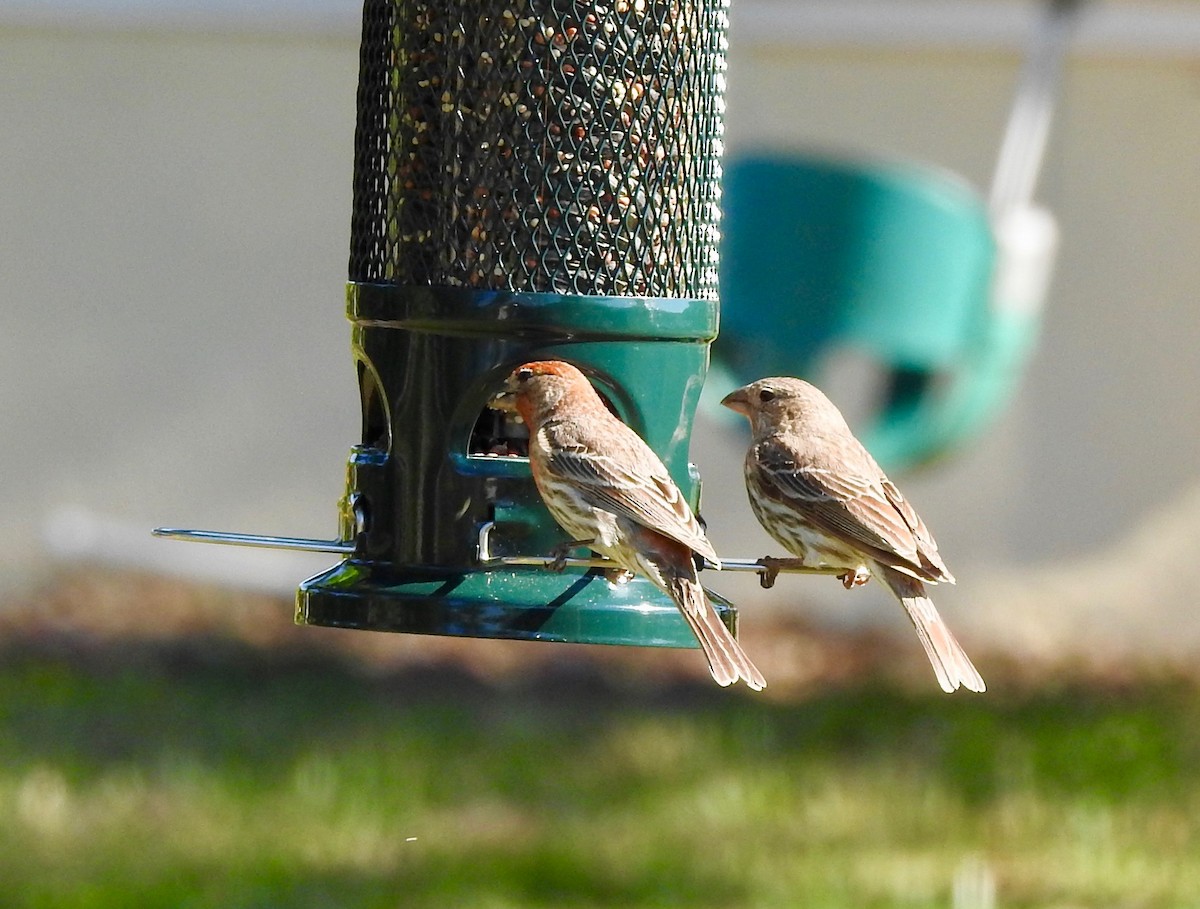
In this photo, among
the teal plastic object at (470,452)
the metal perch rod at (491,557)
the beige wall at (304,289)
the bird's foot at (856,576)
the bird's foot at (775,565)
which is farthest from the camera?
the beige wall at (304,289)

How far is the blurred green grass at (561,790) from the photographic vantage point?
295 inches

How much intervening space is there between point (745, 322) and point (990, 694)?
3166 millimetres

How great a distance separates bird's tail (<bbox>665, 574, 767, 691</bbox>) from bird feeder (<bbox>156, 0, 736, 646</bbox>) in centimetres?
15

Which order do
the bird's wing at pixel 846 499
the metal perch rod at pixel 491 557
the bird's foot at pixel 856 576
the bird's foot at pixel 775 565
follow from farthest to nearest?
the bird's foot at pixel 856 576
the bird's wing at pixel 846 499
the bird's foot at pixel 775 565
the metal perch rod at pixel 491 557

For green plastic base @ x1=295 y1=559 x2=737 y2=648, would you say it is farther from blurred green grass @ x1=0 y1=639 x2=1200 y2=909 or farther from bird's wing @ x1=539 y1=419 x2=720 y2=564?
blurred green grass @ x1=0 y1=639 x2=1200 y2=909

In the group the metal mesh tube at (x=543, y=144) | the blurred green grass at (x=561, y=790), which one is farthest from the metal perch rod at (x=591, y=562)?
the blurred green grass at (x=561, y=790)

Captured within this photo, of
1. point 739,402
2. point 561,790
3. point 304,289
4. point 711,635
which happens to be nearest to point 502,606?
point 711,635

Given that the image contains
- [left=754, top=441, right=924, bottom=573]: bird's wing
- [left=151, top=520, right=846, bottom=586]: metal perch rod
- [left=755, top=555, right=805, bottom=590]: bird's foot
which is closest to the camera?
[left=151, top=520, right=846, bottom=586]: metal perch rod

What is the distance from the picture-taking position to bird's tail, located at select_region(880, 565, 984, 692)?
14.9ft

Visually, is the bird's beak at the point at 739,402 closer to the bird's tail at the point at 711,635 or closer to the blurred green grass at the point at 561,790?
the bird's tail at the point at 711,635

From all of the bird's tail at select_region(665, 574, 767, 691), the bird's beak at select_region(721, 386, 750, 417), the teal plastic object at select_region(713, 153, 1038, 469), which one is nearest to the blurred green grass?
the teal plastic object at select_region(713, 153, 1038, 469)

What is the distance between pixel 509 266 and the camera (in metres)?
4.67

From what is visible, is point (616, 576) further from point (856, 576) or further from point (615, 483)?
point (856, 576)

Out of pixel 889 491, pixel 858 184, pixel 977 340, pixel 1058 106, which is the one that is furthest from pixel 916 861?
pixel 1058 106
